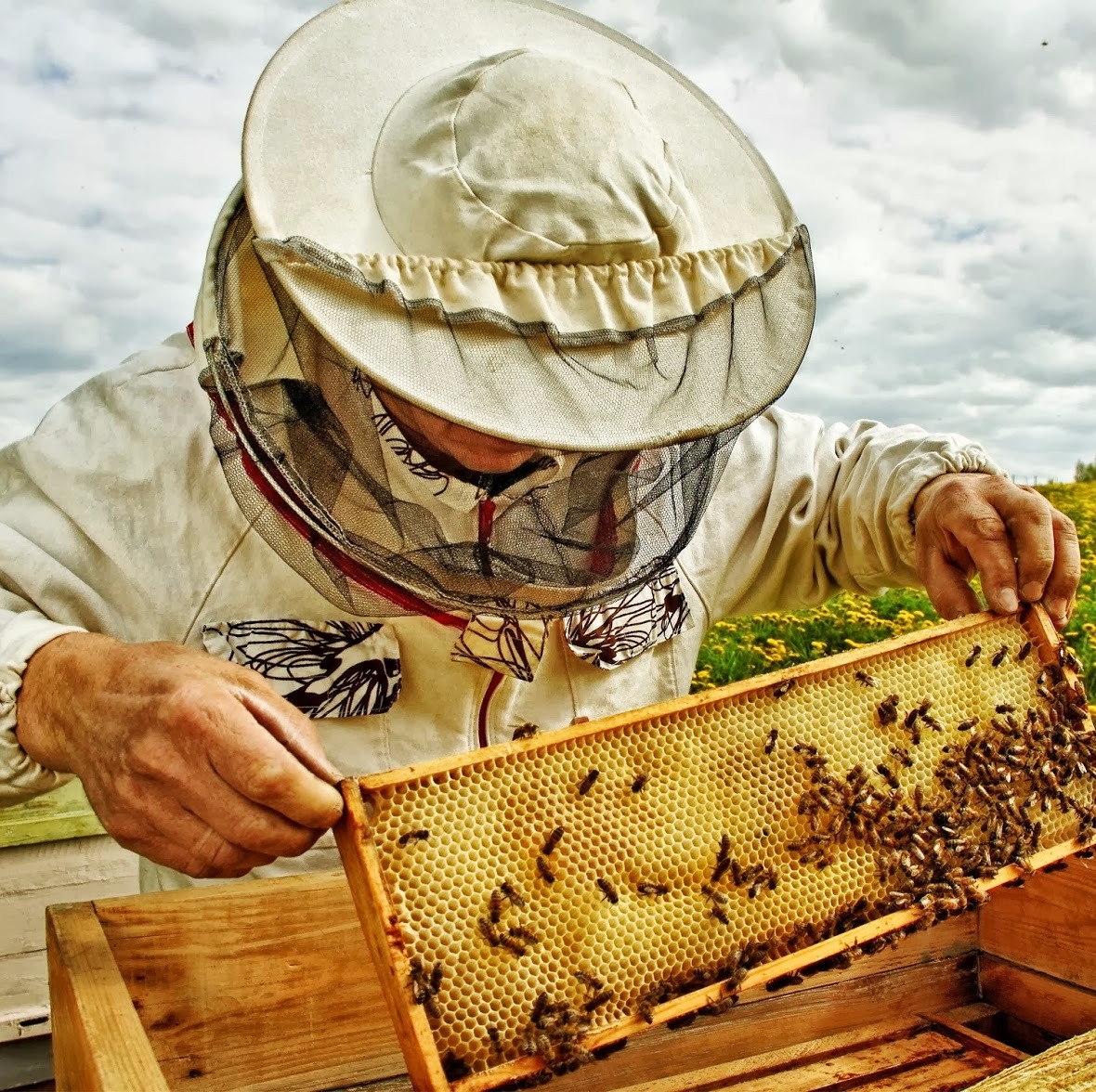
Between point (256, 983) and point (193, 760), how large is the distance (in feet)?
2.61

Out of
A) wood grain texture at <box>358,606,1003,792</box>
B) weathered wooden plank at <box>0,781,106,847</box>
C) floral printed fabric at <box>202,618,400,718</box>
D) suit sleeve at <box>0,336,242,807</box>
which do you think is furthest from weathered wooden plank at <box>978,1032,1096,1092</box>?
weathered wooden plank at <box>0,781,106,847</box>

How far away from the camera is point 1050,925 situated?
286 centimetres

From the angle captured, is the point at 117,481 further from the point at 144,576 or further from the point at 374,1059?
the point at 374,1059

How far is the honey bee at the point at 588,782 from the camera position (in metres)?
2.04

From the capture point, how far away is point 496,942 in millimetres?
1870

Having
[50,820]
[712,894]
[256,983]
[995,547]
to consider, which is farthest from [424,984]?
[50,820]

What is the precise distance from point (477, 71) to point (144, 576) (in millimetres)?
1569

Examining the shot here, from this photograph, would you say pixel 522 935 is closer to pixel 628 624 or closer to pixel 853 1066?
pixel 853 1066

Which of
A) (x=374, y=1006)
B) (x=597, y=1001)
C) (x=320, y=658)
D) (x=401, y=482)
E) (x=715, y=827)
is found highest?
(x=401, y=482)

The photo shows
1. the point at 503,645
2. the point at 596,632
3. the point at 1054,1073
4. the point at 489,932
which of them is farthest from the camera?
the point at 596,632

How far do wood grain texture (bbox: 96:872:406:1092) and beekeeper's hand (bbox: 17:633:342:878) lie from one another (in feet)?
1.30

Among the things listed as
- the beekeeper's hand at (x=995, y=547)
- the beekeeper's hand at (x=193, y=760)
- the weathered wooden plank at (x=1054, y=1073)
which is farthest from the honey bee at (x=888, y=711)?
the beekeeper's hand at (x=193, y=760)

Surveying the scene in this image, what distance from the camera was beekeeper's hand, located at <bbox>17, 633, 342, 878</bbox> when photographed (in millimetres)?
1754

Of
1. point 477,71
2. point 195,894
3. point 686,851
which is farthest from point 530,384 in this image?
point 195,894
